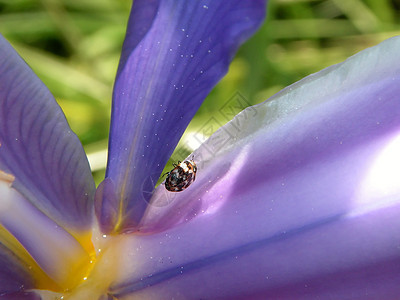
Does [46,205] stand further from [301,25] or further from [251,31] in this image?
[301,25]

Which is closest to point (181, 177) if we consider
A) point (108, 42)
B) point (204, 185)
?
point (204, 185)

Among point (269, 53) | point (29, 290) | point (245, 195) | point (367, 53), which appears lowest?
point (29, 290)

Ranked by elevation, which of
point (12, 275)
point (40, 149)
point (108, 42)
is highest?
point (108, 42)

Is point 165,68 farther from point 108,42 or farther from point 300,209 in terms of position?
point 108,42

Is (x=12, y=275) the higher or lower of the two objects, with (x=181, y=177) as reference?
lower

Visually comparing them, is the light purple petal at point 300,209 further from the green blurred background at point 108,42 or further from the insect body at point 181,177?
the green blurred background at point 108,42

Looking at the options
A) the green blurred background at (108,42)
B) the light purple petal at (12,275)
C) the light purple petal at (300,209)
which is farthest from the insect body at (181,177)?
the green blurred background at (108,42)

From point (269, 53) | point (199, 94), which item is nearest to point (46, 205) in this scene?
point (199, 94)

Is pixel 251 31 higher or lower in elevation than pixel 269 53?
lower
